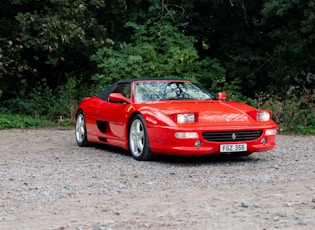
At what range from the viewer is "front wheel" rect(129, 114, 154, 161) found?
1088 cm

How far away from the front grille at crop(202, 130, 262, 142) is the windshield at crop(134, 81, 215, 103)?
1441 millimetres

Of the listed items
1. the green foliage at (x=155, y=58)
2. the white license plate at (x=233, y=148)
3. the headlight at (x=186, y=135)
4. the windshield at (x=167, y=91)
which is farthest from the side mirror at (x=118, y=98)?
the green foliage at (x=155, y=58)

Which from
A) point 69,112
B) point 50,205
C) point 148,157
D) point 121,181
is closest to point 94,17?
point 69,112

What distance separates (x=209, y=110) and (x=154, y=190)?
108 inches

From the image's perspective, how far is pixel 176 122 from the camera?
10.4 meters

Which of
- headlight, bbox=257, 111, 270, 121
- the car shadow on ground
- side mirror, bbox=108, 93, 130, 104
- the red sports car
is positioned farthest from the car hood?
the car shadow on ground

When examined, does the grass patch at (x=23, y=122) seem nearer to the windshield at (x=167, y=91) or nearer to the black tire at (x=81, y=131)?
the black tire at (x=81, y=131)

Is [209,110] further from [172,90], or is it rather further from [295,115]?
[295,115]

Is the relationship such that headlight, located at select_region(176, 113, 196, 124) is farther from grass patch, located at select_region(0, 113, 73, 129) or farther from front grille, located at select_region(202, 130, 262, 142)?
grass patch, located at select_region(0, 113, 73, 129)

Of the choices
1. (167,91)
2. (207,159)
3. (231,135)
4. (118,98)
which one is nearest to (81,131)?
(118,98)

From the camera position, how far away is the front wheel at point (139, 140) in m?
10.9

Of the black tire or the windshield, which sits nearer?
the windshield

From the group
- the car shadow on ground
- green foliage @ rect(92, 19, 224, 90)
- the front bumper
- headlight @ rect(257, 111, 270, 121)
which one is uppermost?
green foliage @ rect(92, 19, 224, 90)

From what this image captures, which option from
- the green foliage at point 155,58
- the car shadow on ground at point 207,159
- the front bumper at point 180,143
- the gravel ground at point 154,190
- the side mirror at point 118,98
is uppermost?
the green foliage at point 155,58
